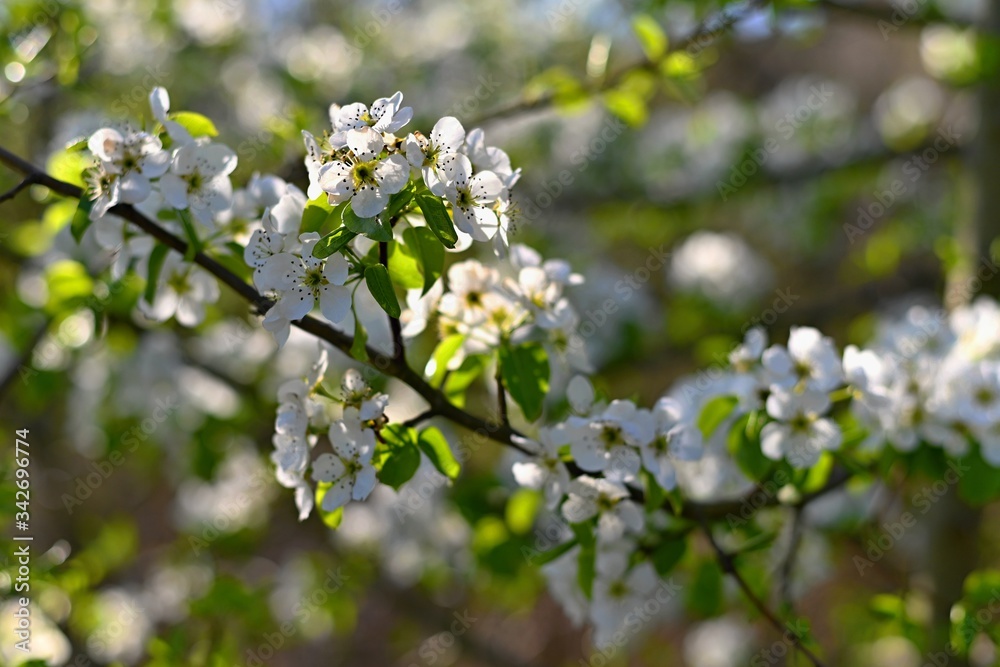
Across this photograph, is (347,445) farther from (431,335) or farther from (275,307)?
(431,335)

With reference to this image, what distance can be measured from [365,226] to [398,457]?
0.30 m

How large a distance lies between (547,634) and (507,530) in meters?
3.51

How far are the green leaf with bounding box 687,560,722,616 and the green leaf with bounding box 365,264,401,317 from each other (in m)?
0.83

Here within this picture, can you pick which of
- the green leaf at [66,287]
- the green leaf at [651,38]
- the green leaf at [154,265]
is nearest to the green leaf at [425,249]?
the green leaf at [154,265]

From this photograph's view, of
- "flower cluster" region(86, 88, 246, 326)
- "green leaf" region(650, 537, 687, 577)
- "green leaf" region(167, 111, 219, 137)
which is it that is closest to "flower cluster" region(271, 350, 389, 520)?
"flower cluster" region(86, 88, 246, 326)

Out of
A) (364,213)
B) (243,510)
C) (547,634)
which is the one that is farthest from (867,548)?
(547,634)

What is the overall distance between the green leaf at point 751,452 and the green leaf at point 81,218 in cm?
93

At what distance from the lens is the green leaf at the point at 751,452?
1.28 m

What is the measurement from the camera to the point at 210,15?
3.07 m

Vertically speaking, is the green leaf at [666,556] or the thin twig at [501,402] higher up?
the thin twig at [501,402]

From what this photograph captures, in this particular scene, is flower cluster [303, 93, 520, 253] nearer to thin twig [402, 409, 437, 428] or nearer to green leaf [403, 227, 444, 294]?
green leaf [403, 227, 444, 294]

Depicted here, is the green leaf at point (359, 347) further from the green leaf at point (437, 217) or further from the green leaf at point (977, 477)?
the green leaf at point (977, 477)

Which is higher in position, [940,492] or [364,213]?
[364,213]

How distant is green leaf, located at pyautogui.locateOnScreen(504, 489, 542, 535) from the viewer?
1613mm
